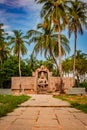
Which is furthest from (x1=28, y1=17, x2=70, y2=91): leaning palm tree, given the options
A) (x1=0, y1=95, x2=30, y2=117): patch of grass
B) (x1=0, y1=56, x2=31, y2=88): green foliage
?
(x1=0, y1=95, x2=30, y2=117): patch of grass

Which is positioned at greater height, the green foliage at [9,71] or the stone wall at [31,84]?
the green foliage at [9,71]

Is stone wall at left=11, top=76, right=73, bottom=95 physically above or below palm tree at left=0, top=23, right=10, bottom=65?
below

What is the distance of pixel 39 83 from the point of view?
5609cm

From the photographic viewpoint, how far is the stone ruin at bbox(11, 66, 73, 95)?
5603 cm

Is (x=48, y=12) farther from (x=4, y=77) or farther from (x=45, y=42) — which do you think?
(x=4, y=77)

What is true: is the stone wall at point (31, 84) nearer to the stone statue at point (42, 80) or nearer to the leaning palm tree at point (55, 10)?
the stone statue at point (42, 80)

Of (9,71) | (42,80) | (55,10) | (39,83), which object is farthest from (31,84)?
(9,71)

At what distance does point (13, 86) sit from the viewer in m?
58.2

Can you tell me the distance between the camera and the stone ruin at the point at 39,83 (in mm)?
56031

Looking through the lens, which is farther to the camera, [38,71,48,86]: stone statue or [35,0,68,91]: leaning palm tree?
[38,71,48,86]: stone statue

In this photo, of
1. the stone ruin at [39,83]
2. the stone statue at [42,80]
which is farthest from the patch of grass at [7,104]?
the stone ruin at [39,83]

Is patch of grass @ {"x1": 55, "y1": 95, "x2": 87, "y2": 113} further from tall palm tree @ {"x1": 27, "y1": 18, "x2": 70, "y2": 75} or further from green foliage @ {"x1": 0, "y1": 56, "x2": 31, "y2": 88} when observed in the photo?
green foliage @ {"x1": 0, "y1": 56, "x2": 31, "y2": 88}

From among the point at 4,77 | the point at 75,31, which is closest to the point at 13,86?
the point at 75,31

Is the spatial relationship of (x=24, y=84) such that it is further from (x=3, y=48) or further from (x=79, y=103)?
(x=79, y=103)
